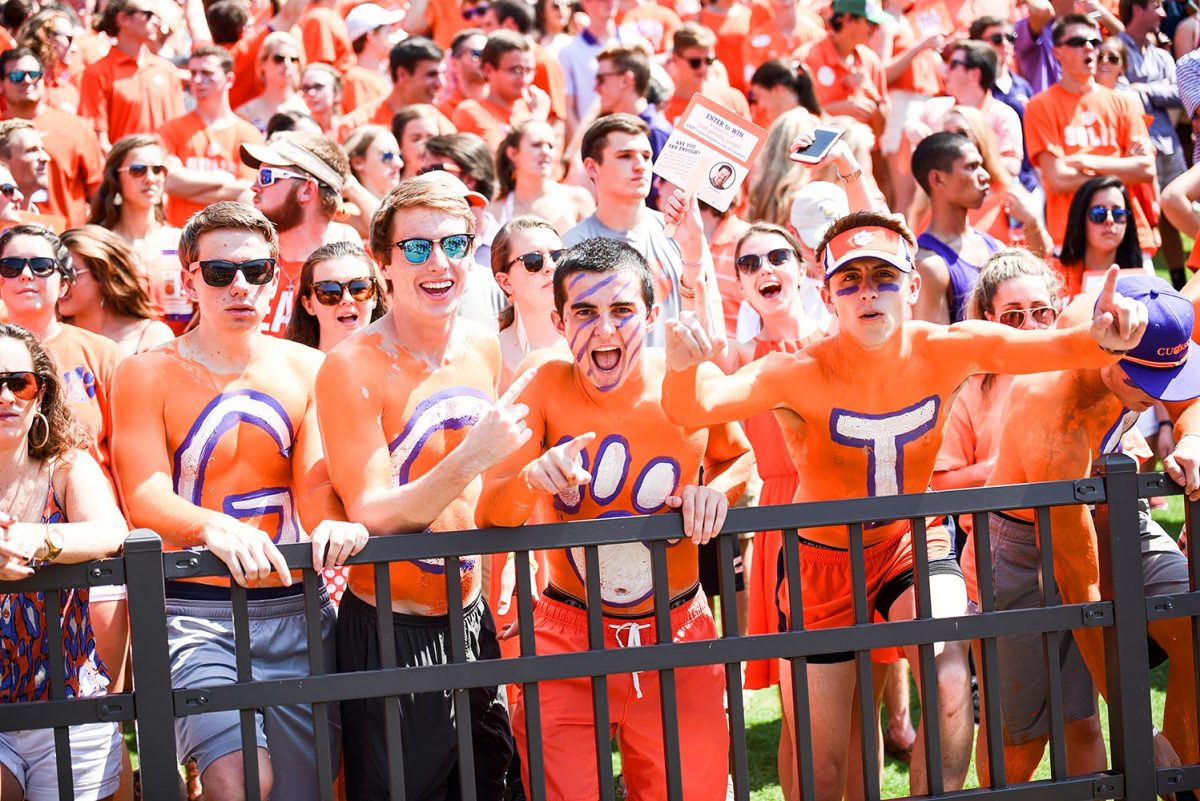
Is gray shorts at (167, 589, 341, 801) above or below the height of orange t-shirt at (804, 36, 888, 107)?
below

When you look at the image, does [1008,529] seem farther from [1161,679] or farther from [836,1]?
[836,1]

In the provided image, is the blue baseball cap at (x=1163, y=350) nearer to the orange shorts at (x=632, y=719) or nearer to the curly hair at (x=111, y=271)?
the orange shorts at (x=632, y=719)

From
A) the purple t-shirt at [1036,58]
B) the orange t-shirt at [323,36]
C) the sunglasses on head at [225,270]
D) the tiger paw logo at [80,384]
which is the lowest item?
the tiger paw logo at [80,384]

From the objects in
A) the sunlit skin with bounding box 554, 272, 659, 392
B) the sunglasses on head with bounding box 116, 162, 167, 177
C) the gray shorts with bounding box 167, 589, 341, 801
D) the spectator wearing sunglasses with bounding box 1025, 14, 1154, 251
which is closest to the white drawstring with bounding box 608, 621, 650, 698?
the sunlit skin with bounding box 554, 272, 659, 392

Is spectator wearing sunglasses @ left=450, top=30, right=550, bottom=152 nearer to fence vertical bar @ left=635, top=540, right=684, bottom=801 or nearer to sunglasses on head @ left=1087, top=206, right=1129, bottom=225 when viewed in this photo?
sunglasses on head @ left=1087, top=206, right=1129, bottom=225

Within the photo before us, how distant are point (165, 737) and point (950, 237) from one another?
4.54m

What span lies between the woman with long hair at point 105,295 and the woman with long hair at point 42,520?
1926 mm

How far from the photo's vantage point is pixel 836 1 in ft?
31.8

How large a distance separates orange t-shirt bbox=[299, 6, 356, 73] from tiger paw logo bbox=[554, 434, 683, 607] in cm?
730

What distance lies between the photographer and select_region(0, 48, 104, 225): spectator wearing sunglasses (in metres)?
7.46

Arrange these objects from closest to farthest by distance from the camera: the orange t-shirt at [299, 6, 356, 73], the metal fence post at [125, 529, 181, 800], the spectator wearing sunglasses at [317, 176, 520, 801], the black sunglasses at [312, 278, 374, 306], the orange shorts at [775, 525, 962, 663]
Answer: the metal fence post at [125, 529, 181, 800]
the spectator wearing sunglasses at [317, 176, 520, 801]
the orange shorts at [775, 525, 962, 663]
the black sunglasses at [312, 278, 374, 306]
the orange t-shirt at [299, 6, 356, 73]

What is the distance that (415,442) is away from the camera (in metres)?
3.64

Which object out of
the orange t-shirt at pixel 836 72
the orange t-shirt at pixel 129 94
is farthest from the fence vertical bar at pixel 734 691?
the orange t-shirt at pixel 836 72

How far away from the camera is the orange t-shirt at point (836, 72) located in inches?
378
